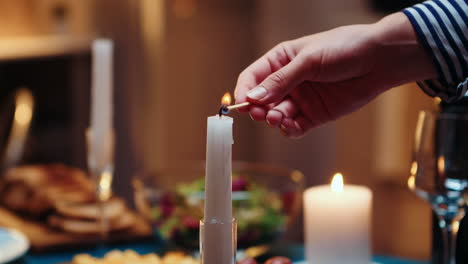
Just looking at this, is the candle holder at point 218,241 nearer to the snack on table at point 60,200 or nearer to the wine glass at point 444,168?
the wine glass at point 444,168

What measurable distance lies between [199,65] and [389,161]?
104 centimetres

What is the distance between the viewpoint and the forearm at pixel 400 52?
2.59ft

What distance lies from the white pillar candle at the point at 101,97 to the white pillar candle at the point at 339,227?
15.7 inches

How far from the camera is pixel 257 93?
2.33 feet

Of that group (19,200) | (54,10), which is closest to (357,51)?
(19,200)

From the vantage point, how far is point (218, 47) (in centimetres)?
312

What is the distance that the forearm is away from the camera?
79 centimetres

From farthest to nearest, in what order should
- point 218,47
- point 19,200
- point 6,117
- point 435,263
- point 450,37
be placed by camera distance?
point 218,47, point 6,117, point 19,200, point 435,263, point 450,37

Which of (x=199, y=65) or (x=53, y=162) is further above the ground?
(x=199, y=65)

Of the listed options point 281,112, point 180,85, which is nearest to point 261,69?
point 281,112

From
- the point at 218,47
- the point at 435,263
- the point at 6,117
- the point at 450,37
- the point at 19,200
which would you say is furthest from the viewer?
the point at 218,47

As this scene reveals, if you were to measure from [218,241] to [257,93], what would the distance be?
0.19 metres

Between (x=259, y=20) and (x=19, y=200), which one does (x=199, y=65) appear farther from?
(x=19, y=200)

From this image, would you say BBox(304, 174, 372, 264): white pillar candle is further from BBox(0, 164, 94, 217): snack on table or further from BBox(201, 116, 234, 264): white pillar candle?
BBox(0, 164, 94, 217): snack on table
